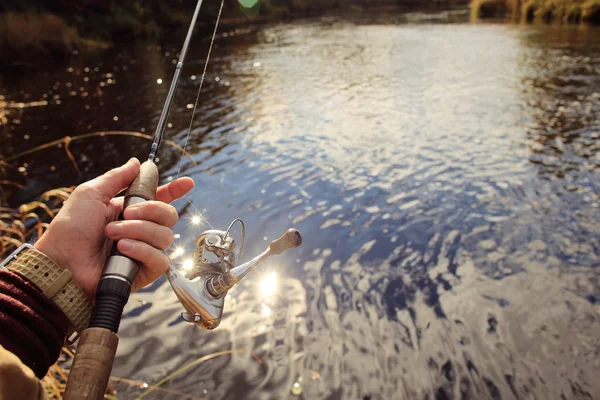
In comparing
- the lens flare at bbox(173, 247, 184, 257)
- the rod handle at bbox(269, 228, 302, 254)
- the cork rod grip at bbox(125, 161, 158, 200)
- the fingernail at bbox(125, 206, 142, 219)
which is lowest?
the lens flare at bbox(173, 247, 184, 257)

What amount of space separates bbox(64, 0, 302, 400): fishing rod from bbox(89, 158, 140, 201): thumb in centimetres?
8

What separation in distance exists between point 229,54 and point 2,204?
1514cm

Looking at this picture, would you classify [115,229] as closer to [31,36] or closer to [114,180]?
[114,180]

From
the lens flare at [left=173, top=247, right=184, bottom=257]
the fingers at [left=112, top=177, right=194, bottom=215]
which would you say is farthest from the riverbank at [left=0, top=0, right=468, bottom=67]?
the fingers at [left=112, top=177, right=194, bottom=215]

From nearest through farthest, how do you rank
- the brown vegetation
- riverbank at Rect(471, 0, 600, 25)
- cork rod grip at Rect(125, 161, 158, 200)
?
cork rod grip at Rect(125, 161, 158, 200), the brown vegetation, riverbank at Rect(471, 0, 600, 25)

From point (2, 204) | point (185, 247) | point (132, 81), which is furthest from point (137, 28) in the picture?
point (185, 247)

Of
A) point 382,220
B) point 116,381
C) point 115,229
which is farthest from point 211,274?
point 382,220

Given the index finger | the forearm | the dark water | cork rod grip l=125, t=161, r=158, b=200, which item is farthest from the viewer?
the dark water

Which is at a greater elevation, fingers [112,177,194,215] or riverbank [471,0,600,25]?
fingers [112,177,194,215]

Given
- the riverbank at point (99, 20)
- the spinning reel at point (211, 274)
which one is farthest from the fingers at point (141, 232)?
the riverbank at point (99, 20)

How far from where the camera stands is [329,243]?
19.2 feet

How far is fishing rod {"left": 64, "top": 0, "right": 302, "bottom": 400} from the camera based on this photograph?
1348 millimetres

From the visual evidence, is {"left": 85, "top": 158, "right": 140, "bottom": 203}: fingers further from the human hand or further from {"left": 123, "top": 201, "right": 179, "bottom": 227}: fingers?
{"left": 123, "top": 201, "right": 179, "bottom": 227}: fingers

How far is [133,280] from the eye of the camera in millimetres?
1608
